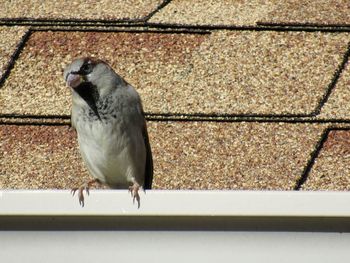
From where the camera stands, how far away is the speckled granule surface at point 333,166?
18.4 ft

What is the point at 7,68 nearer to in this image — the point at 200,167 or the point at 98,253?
the point at 200,167

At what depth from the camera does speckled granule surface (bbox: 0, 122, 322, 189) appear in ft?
18.8

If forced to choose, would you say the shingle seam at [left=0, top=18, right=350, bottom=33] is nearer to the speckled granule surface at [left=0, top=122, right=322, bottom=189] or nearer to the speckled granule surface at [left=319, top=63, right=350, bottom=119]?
the speckled granule surface at [left=319, top=63, right=350, bottom=119]

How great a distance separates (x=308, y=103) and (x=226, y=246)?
256 centimetres

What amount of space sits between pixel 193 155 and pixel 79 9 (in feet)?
5.96

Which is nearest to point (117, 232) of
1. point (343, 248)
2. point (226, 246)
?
point (226, 246)

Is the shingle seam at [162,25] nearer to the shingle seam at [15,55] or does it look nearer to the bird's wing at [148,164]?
the shingle seam at [15,55]

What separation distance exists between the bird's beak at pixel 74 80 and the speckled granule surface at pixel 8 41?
4.14 feet

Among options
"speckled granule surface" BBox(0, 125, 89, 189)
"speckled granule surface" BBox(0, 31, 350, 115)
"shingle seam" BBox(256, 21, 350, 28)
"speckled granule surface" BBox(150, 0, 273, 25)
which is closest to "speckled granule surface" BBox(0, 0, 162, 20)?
"speckled granule surface" BBox(150, 0, 273, 25)

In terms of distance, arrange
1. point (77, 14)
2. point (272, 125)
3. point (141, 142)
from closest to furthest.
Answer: point (141, 142)
point (272, 125)
point (77, 14)

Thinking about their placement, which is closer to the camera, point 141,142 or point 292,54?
point 141,142

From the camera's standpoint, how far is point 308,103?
6430 mm

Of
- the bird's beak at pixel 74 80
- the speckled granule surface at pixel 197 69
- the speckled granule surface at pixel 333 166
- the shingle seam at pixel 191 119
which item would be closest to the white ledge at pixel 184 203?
the bird's beak at pixel 74 80

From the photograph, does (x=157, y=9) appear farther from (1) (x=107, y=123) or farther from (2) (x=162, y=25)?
(1) (x=107, y=123)
